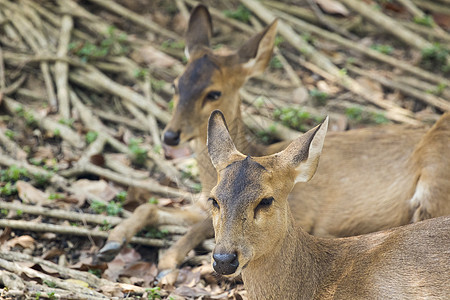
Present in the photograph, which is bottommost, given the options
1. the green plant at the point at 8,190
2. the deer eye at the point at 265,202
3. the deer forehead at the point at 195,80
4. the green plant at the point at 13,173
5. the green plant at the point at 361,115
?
the deer eye at the point at 265,202

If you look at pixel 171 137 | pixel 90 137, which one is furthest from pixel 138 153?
pixel 171 137

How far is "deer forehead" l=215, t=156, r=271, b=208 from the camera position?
12.3 ft

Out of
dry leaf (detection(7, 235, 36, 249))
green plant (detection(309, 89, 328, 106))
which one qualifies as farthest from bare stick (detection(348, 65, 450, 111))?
dry leaf (detection(7, 235, 36, 249))

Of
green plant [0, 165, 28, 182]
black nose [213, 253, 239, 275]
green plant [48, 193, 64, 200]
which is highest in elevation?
green plant [0, 165, 28, 182]

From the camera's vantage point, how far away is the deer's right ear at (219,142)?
415cm

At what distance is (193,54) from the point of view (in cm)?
618

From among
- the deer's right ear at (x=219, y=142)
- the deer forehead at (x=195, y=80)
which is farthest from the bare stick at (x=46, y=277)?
the deer forehead at (x=195, y=80)

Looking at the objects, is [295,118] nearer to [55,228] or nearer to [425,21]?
[425,21]

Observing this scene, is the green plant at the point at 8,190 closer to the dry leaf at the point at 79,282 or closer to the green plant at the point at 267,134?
the dry leaf at the point at 79,282

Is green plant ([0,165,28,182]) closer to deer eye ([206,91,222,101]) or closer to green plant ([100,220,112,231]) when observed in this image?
green plant ([100,220,112,231])

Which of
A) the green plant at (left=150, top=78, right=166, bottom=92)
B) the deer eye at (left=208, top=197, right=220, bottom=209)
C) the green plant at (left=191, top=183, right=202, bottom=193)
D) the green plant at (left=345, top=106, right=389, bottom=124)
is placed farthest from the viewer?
the green plant at (left=150, top=78, right=166, bottom=92)

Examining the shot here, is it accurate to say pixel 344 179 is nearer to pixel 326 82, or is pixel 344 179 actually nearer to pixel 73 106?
pixel 326 82

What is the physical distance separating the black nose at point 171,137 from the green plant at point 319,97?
8.36ft

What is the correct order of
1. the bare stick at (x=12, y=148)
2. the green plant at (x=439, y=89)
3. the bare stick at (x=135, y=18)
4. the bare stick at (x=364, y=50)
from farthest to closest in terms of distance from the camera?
1. the bare stick at (x=135, y=18)
2. the bare stick at (x=364, y=50)
3. the green plant at (x=439, y=89)
4. the bare stick at (x=12, y=148)
